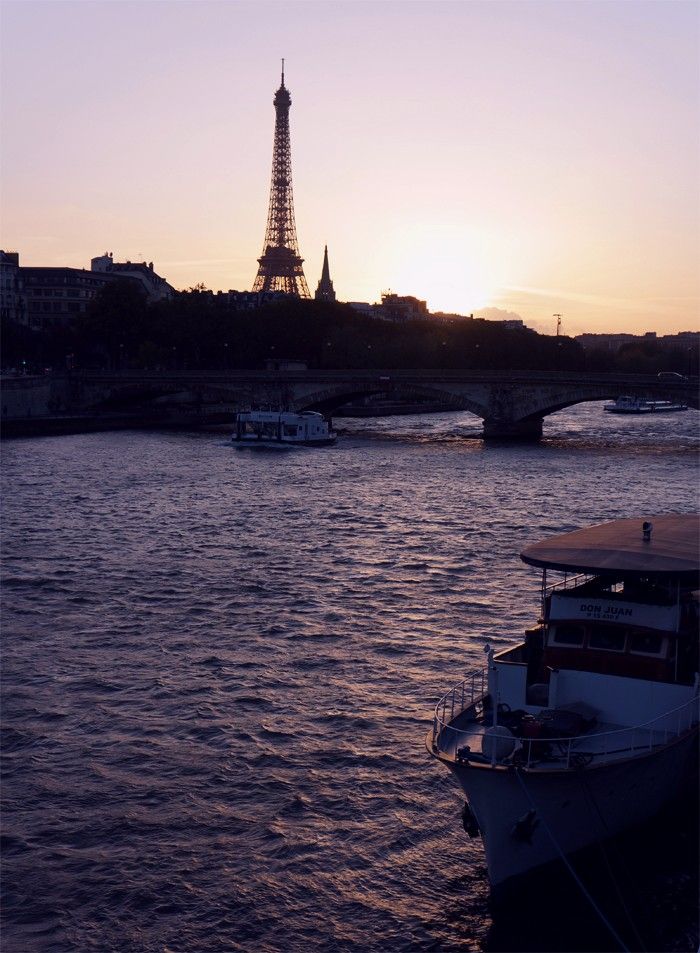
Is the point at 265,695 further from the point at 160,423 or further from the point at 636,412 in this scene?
the point at 636,412

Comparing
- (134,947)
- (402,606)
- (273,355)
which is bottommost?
(134,947)

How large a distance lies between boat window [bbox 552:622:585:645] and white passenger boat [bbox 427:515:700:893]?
0.03ft

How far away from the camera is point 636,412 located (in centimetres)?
9212

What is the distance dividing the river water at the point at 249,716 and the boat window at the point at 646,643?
2026 millimetres

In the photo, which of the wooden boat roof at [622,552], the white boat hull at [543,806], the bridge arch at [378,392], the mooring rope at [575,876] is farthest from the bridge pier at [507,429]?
the mooring rope at [575,876]

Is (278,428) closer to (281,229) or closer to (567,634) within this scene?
(567,634)

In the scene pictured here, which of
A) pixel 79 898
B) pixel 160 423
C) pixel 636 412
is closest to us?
pixel 79 898

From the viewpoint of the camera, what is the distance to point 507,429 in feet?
187

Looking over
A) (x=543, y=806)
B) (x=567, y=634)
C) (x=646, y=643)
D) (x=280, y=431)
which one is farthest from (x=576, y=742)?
(x=280, y=431)

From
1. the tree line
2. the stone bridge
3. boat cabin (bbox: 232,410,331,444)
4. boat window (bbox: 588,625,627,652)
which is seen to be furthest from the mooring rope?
the tree line

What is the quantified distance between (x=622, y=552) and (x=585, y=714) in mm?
1765

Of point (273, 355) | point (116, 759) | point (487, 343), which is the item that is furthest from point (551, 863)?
point (487, 343)

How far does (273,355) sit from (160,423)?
19888mm

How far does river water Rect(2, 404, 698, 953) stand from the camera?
9.66 meters
